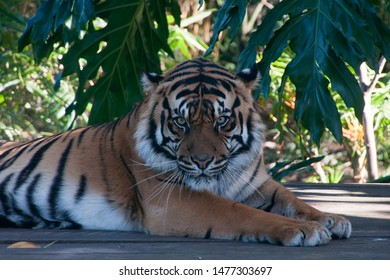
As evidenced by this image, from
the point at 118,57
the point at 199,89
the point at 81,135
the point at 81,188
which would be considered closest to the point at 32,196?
the point at 81,188

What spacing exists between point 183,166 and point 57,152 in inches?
31.0

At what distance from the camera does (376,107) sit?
6586mm

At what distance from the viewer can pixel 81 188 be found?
10.7 feet

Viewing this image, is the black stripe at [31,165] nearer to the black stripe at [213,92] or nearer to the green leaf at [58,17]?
the green leaf at [58,17]

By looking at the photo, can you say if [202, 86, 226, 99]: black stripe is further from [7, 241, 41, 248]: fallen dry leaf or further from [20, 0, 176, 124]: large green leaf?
[20, 0, 176, 124]: large green leaf

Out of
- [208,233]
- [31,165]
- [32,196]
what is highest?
[31,165]

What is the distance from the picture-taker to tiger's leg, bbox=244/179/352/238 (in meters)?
2.82

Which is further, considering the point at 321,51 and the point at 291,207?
the point at 321,51

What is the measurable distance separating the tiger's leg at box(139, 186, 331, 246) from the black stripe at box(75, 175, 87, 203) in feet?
0.97

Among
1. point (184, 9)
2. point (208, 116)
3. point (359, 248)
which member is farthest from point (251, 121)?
point (184, 9)

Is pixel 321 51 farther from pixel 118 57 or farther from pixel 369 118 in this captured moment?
pixel 369 118

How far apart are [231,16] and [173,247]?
1182mm

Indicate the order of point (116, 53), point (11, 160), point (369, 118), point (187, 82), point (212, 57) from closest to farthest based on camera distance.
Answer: point (187, 82) → point (11, 160) → point (116, 53) → point (369, 118) → point (212, 57)

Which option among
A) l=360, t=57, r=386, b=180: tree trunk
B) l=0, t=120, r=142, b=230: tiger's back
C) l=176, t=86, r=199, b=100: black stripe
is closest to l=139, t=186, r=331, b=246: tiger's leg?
l=0, t=120, r=142, b=230: tiger's back
